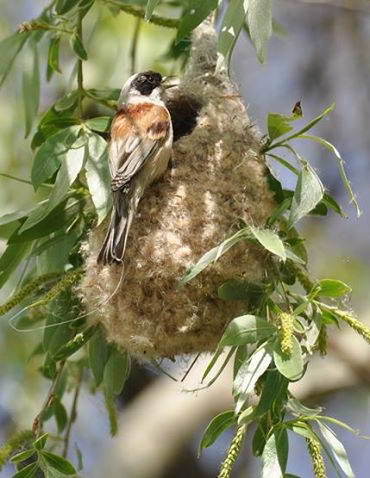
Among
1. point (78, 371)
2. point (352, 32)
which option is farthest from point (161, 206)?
point (352, 32)

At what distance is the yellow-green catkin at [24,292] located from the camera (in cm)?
240

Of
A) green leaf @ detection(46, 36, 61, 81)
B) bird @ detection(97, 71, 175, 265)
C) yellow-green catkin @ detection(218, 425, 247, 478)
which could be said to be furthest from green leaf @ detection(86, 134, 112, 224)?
yellow-green catkin @ detection(218, 425, 247, 478)

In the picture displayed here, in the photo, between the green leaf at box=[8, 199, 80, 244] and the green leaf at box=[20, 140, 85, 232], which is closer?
the green leaf at box=[20, 140, 85, 232]

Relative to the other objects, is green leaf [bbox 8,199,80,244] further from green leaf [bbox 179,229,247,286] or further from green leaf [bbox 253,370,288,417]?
green leaf [bbox 253,370,288,417]

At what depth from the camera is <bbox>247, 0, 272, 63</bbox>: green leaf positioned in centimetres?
219

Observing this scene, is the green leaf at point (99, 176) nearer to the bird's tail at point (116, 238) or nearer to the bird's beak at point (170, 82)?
the bird's tail at point (116, 238)

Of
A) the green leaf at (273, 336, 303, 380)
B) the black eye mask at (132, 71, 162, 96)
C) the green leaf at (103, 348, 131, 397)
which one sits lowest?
the green leaf at (103, 348, 131, 397)

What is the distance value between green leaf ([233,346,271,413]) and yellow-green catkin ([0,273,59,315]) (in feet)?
1.86

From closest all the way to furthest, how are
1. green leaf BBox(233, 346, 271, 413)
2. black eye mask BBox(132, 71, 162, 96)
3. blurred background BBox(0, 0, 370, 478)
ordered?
1. green leaf BBox(233, 346, 271, 413)
2. black eye mask BBox(132, 71, 162, 96)
3. blurred background BBox(0, 0, 370, 478)

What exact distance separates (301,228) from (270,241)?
9.88ft

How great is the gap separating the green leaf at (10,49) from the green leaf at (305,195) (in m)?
1.01

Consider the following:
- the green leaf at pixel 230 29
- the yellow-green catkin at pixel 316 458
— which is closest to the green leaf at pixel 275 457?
the yellow-green catkin at pixel 316 458

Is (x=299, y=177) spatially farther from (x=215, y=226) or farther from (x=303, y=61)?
(x=303, y=61)

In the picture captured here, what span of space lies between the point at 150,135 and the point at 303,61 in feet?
12.0
